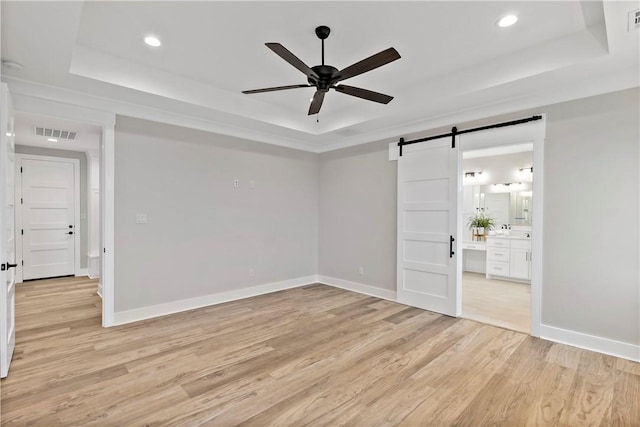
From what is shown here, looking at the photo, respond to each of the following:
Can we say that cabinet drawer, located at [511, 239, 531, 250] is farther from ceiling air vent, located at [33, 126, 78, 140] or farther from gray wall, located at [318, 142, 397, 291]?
ceiling air vent, located at [33, 126, 78, 140]

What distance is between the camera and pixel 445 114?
13.7 feet

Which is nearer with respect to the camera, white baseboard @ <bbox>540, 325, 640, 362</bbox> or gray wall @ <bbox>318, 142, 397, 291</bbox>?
white baseboard @ <bbox>540, 325, 640, 362</bbox>

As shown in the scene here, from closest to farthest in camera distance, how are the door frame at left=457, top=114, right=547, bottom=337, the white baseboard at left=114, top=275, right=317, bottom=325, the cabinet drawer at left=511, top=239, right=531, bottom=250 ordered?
the door frame at left=457, top=114, right=547, bottom=337 → the white baseboard at left=114, top=275, right=317, bottom=325 → the cabinet drawer at left=511, top=239, right=531, bottom=250

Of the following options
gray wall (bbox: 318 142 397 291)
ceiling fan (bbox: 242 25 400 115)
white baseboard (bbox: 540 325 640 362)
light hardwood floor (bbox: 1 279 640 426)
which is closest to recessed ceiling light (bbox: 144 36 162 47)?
ceiling fan (bbox: 242 25 400 115)

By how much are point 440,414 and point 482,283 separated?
185 inches

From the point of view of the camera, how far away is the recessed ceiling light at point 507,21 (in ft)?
8.45

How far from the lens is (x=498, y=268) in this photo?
647cm

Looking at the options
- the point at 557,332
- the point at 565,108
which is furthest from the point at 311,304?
the point at 565,108

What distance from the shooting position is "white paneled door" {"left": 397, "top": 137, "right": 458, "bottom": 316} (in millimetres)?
4234

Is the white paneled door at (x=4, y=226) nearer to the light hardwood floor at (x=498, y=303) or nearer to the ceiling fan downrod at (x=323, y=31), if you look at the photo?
the ceiling fan downrod at (x=323, y=31)

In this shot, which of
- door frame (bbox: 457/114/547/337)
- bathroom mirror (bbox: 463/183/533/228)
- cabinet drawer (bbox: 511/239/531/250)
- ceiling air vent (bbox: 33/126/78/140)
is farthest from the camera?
bathroom mirror (bbox: 463/183/533/228)

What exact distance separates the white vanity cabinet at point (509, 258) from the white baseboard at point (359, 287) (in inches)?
117

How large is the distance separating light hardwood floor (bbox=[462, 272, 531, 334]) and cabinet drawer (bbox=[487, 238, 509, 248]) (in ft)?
2.34

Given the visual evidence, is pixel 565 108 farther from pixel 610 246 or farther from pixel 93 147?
pixel 93 147
